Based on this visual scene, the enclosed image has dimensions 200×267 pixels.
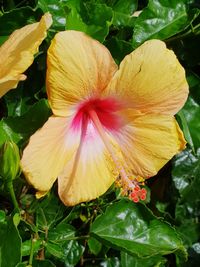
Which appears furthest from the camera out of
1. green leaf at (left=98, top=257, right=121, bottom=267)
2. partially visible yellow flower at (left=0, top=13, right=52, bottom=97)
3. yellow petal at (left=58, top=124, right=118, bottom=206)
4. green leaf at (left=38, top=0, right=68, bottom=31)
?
green leaf at (left=98, top=257, right=121, bottom=267)

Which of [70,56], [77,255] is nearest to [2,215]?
[77,255]

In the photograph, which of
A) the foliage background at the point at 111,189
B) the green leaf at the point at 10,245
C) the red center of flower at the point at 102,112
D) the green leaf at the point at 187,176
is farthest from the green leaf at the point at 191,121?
the green leaf at the point at 10,245

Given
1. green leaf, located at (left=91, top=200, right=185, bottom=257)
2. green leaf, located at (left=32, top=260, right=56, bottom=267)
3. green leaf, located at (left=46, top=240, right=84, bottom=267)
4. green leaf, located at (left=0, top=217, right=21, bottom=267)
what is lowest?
green leaf, located at (left=46, top=240, right=84, bottom=267)

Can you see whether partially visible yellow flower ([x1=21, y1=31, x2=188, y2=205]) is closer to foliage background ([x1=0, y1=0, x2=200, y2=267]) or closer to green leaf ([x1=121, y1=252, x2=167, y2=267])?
foliage background ([x1=0, y1=0, x2=200, y2=267])

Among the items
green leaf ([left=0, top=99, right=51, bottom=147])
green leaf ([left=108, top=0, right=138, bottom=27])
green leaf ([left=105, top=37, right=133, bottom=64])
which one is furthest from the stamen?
green leaf ([left=108, top=0, right=138, bottom=27])

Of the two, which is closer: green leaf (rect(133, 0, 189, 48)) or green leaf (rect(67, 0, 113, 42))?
green leaf (rect(67, 0, 113, 42))

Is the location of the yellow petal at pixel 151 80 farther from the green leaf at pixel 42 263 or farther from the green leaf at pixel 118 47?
the green leaf at pixel 42 263

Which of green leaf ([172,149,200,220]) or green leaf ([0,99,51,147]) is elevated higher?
green leaf ([0,99,51,147])

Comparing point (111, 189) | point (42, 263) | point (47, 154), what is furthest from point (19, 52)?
point (42, 263)
